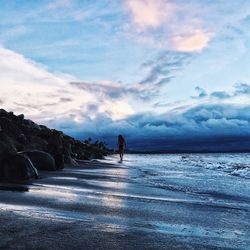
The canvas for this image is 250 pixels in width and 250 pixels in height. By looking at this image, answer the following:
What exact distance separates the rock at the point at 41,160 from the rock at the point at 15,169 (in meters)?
3.44

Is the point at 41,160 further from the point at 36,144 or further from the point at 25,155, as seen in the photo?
the point at 36,144

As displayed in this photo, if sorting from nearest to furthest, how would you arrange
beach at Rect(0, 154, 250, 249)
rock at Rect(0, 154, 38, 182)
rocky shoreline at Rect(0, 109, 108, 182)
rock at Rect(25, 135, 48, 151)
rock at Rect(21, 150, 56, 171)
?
beach at Rect(0, 154, 250, 249) < rock at Rect(0, 154, 38, 182) < rocky shoreline at Rect(0, 109, 108, 182) < rock at Rect(21, 150, 56, 171) < rock at Rect(25, 135, 48, 151)

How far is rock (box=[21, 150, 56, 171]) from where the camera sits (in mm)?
14415

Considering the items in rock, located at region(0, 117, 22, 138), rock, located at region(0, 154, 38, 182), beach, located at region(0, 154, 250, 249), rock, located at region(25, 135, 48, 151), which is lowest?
beach, located at region(0, 154, 250, 249)

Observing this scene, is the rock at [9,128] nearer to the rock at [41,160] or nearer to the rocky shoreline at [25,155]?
the rocky shoreline at [25,155]

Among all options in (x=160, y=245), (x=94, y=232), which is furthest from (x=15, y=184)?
(x=160, y=245)

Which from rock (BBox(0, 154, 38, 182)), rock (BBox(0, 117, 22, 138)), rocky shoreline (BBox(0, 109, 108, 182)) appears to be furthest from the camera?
rock (BBox(0, 117, 22, 138))

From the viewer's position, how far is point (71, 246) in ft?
13.7

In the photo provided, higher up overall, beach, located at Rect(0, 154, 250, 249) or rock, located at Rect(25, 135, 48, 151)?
rock, located at Rect(25, 135, 48, 151)

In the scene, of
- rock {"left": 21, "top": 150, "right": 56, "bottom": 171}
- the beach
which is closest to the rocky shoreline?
rock {"left": 21, "top": 150, "right": 56, "bottom": 171}

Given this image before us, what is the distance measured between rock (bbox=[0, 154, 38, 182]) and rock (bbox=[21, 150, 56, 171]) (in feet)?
11.3

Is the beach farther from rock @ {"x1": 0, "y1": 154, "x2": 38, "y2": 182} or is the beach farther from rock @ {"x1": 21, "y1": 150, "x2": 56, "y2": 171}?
rock @ {"x1": 21, "y1": 150, "x2": 56, "y2": 171}

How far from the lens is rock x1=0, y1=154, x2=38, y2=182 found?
33.9 ft

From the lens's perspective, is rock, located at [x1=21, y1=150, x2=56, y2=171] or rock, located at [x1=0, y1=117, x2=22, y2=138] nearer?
rock, located at [x1=21, y1=150, x2=56, y2=171]
